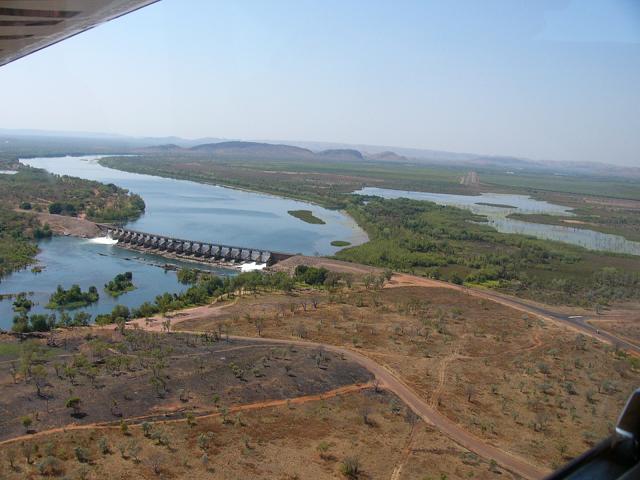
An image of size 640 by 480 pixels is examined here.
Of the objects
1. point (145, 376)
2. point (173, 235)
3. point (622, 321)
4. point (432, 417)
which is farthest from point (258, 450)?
point (173, 235)

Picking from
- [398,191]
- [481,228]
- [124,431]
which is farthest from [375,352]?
[398,191]

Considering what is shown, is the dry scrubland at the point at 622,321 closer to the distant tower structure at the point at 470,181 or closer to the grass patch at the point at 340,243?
the grass patch at the point at 340,243

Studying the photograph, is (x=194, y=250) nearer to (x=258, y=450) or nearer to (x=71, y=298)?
(x=71, y=298)

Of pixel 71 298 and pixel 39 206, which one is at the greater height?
pixel 39 206

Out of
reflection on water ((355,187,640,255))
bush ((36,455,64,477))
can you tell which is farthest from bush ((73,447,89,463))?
reflection on water ((355,187,640,255))

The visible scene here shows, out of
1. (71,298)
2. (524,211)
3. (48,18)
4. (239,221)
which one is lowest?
(71,298)

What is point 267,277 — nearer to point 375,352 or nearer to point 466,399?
point 375,352

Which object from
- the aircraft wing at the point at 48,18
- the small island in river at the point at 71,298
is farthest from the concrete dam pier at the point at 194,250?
the aircraft wing at the point at 48,18

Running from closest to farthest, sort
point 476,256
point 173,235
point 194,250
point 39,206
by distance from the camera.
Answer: point 194,250 → point 476,256 → point 173,235 → point 39,206
